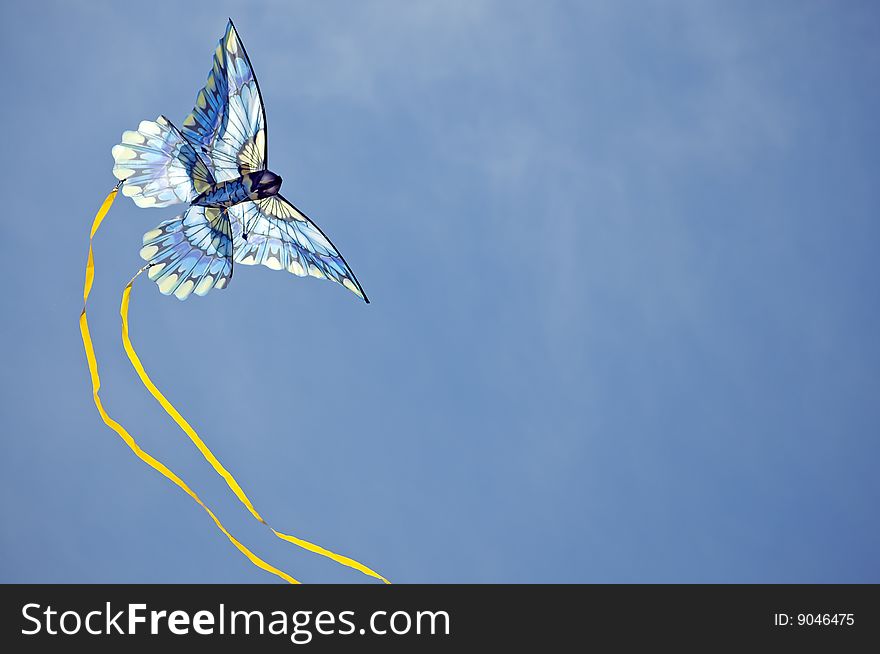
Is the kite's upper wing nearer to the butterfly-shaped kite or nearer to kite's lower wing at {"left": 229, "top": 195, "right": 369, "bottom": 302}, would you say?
the butterfly-shaped kite

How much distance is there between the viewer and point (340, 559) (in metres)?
3.08

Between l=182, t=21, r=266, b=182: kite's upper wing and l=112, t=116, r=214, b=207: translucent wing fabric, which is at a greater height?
l=182, t=21, r=266, b=182: kite's upper wing

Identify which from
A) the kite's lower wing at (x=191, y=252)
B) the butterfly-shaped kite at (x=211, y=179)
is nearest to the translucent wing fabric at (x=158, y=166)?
the butterfly-shaped kite at (x=211, y=179)

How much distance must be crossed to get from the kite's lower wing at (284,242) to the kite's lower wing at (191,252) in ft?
0.36

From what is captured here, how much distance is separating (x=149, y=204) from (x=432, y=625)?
2.30 m

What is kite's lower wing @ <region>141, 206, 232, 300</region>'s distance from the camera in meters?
3.00

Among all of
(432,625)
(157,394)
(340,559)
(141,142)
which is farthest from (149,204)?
(432,625)

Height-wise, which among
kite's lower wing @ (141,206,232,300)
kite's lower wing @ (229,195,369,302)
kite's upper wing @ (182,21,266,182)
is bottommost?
kite's lower wing @ (141,206,232,300)

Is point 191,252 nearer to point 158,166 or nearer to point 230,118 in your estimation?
point 158,166

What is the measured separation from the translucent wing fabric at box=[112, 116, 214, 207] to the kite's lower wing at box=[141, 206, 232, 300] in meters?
0.13

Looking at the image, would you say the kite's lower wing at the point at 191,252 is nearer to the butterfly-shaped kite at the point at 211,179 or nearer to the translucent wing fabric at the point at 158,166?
the butterfly-shaped kite at the point at 211,179

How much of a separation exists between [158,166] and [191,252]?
1.22 ft

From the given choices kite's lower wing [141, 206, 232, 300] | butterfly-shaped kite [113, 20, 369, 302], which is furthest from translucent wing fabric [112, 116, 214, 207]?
kite's lower wing [141, 206, 232, 300]

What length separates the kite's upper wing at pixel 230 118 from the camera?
282cm
